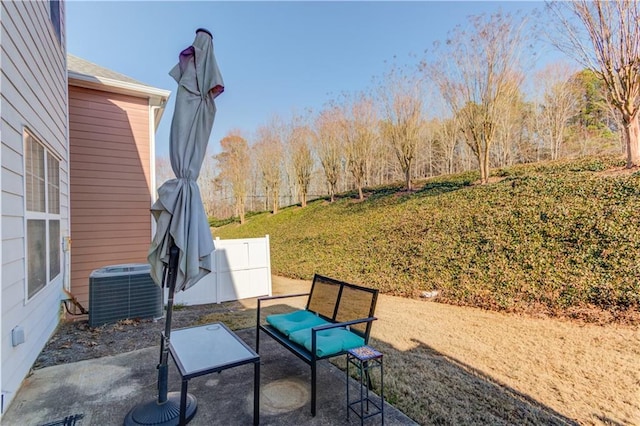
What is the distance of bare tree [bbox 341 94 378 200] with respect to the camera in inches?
533

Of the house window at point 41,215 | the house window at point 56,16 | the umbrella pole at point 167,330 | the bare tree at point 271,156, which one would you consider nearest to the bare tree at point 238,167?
the bare tree at point 271,156

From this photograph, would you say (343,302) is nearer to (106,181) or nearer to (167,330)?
(167,330)

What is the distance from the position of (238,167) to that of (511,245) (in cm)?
1741

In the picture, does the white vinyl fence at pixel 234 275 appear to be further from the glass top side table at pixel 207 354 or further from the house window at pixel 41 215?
the glass top side table at pixel 207 354

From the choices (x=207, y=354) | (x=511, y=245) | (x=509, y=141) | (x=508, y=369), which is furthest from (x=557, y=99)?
(x=207, y=354)

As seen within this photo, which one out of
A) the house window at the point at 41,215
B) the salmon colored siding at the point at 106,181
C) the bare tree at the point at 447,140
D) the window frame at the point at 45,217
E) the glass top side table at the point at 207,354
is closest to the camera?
the glass top side table at the point at 207,354

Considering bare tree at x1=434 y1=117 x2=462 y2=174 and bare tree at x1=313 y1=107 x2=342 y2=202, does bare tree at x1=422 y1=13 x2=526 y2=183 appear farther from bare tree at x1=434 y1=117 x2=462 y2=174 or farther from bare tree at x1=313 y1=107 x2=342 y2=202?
bare tree at x1=313 y1=107 x2=342 y2=202

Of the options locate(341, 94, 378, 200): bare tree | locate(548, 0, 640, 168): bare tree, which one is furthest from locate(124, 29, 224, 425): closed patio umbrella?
locate(341, 94, 378, 200): bare tree

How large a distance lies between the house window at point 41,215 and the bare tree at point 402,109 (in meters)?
9.96

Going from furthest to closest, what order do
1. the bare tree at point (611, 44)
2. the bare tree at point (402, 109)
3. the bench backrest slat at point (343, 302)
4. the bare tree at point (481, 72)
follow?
the bare tree at point (402, 109) < the bare tree at point (481, 72) < the bare tree at point (611, 44) < the bench backrest slat at point (343, 302)

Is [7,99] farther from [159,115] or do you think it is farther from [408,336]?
[159,115]

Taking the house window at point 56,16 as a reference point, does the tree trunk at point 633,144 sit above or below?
below

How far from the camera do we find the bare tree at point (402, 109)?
10906 millimetres

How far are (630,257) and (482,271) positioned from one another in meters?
2.06
